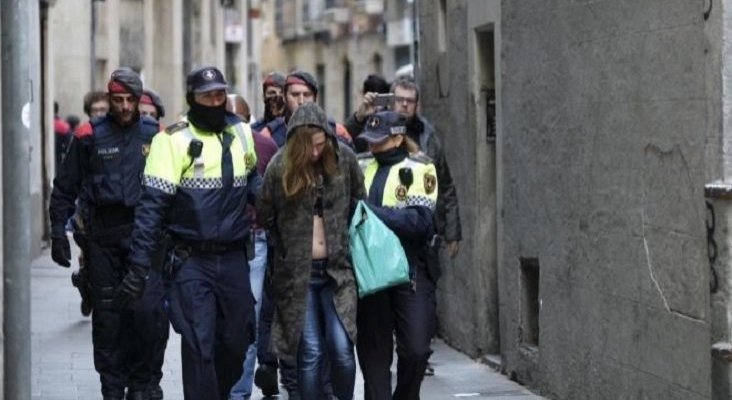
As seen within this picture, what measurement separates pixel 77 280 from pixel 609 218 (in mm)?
3254

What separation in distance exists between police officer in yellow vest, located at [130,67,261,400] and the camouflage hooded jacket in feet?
0.85

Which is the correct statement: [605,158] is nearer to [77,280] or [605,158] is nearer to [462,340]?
[77,280]

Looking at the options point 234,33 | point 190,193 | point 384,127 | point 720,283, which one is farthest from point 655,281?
point 234,33

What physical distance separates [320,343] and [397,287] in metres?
0.68

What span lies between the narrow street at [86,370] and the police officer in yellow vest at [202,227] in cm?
256

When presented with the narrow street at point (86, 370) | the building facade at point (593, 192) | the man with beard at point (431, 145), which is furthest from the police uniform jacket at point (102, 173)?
the building facade at point (593, 192)

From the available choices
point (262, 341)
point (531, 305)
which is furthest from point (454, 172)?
point (262, 341)

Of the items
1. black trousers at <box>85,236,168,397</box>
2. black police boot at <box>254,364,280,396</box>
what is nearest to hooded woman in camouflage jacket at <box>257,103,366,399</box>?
black trousers at <box>85,236,168,397</box>

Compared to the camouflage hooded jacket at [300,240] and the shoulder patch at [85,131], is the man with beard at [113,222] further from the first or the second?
the camouflage hooded jacket at [300,240]

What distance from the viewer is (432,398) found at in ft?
44.1

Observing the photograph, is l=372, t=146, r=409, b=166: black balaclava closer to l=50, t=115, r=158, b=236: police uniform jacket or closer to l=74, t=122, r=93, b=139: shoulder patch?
l=50, t=115, r=158, b=236: police uniform jacket

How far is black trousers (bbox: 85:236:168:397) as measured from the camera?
12273mm

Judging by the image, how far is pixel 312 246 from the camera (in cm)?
1058

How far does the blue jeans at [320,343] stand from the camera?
1066cm
